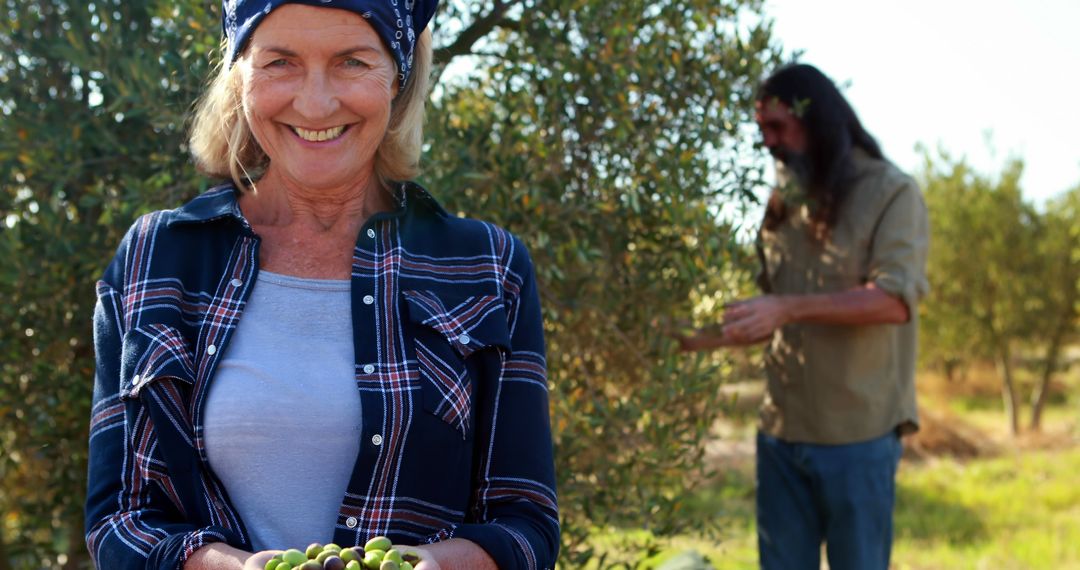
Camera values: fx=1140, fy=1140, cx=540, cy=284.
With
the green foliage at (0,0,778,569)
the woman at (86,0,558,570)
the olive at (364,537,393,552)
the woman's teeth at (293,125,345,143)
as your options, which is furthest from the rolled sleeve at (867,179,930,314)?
the olive at (364,537,393,552)

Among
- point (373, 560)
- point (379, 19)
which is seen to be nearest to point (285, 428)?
point (373, 560)

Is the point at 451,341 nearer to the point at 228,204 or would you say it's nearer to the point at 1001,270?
the point at 228,204

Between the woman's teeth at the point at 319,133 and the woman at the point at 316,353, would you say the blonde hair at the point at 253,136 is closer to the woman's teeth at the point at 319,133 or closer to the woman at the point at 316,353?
the woman at the point at 316,353

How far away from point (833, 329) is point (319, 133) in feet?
8.80

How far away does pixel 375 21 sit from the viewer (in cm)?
228

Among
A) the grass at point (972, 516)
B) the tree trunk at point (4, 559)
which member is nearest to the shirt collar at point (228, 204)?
the tree trunk at point (4, 559)

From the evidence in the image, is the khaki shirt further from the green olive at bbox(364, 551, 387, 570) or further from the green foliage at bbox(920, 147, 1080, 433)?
the green foliage at bbox(920, 147, 1080, 433)

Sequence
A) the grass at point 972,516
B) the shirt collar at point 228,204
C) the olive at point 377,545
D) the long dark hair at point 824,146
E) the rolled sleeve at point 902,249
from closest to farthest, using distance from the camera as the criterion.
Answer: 1. the olive at point 377,545
2. the shirt collar at point 228,204
3. the rolled sleeve at point 902,249
4. the long dark hair at point 824,146
5. the grass at point 972,516

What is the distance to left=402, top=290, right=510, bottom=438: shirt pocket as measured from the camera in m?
2.23

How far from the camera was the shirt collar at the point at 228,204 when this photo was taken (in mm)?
2346

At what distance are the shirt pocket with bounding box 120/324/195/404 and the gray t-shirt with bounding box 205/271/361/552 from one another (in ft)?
0.21

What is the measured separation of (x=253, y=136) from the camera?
252 cm

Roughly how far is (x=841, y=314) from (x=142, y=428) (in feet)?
9.05

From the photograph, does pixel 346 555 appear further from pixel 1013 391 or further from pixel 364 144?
pixel 1013 391
